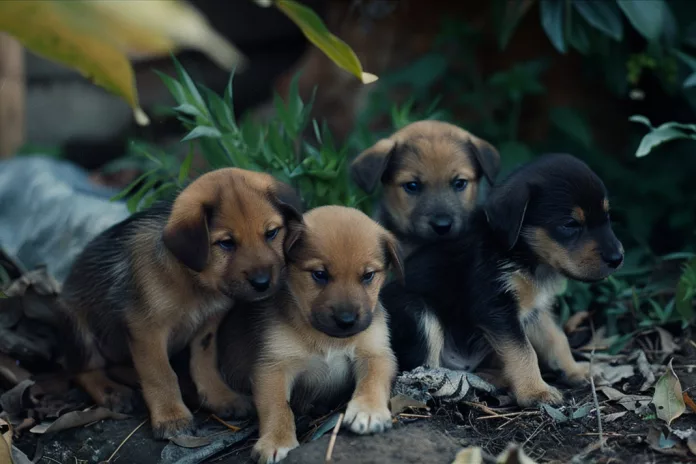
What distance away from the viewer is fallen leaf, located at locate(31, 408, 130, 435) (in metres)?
4.01

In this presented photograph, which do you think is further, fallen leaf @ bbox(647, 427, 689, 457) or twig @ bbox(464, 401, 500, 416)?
twig @ bbox(464, 401, 500, 416)

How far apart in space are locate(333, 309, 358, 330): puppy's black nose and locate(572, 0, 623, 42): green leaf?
9.72ft

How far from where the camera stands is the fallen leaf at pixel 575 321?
4.94 meters

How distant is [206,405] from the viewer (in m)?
4.11

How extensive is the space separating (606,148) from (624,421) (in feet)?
11.2

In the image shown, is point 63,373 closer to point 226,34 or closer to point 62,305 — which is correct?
point 62,305

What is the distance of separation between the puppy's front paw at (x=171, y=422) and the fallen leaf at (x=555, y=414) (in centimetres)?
165

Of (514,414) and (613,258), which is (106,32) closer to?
(514,414)

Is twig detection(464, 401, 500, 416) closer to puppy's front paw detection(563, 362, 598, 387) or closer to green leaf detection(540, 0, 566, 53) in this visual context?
puppy's front paw detection(563, 362, 598, 387)

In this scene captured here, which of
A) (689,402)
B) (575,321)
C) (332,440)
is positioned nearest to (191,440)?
(332,440)

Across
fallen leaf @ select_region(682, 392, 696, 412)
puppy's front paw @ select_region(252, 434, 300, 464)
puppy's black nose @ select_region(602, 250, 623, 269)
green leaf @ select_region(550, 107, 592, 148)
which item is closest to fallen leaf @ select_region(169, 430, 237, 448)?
puppy's front paw @ select_region(252, 434, 300, 464)

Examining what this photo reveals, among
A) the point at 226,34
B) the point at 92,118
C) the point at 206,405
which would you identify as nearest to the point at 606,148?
the point at 206,405

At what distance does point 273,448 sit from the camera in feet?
11.1

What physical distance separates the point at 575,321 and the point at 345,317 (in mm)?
2071
